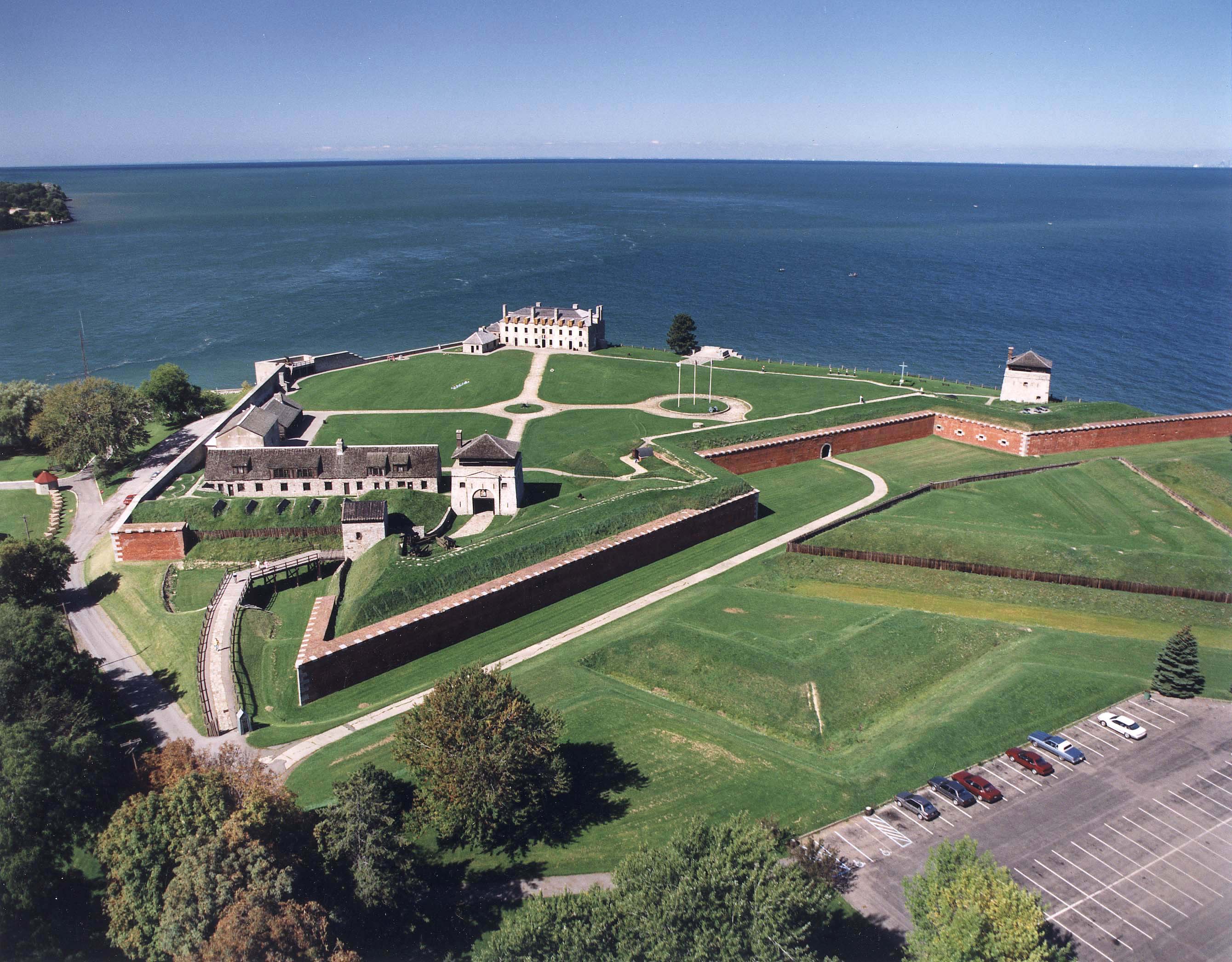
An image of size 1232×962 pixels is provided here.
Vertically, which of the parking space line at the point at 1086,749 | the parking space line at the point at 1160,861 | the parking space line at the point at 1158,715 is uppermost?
the parking space line at the point at 1158,715

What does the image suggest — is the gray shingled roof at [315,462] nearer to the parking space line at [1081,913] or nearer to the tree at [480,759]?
the tree at [480,759]

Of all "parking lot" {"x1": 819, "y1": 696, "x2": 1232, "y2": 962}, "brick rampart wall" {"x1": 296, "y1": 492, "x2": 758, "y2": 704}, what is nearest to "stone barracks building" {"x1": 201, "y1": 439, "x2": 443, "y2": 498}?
"brick rampart wall" {"x1": 296, "y1": 492, "x2": 758, "y2": 704}

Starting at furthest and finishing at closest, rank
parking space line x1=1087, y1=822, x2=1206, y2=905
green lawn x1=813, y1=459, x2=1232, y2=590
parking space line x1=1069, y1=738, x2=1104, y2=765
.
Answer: green lawn x1=813, y1=459, x2=1232, y2=590 < parking space line x1=1069, y1=738, x2=1104, y2=765 < parking space line x1=1087, y1=822, x2=1206, y2=905

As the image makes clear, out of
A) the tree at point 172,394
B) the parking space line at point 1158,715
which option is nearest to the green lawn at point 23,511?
the tree at point 172,394

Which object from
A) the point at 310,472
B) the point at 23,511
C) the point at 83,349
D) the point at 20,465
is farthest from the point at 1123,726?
the point at 83,349

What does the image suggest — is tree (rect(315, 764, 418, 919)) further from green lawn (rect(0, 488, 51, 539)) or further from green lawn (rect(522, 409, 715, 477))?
green lawn (rect(0, 488, 51, 539))

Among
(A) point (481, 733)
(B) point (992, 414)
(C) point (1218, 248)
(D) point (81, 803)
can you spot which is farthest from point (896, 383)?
(C) point (1218, 248)

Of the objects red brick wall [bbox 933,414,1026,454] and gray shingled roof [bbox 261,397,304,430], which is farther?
red brick wall [bbox 933,414,1026,454]
